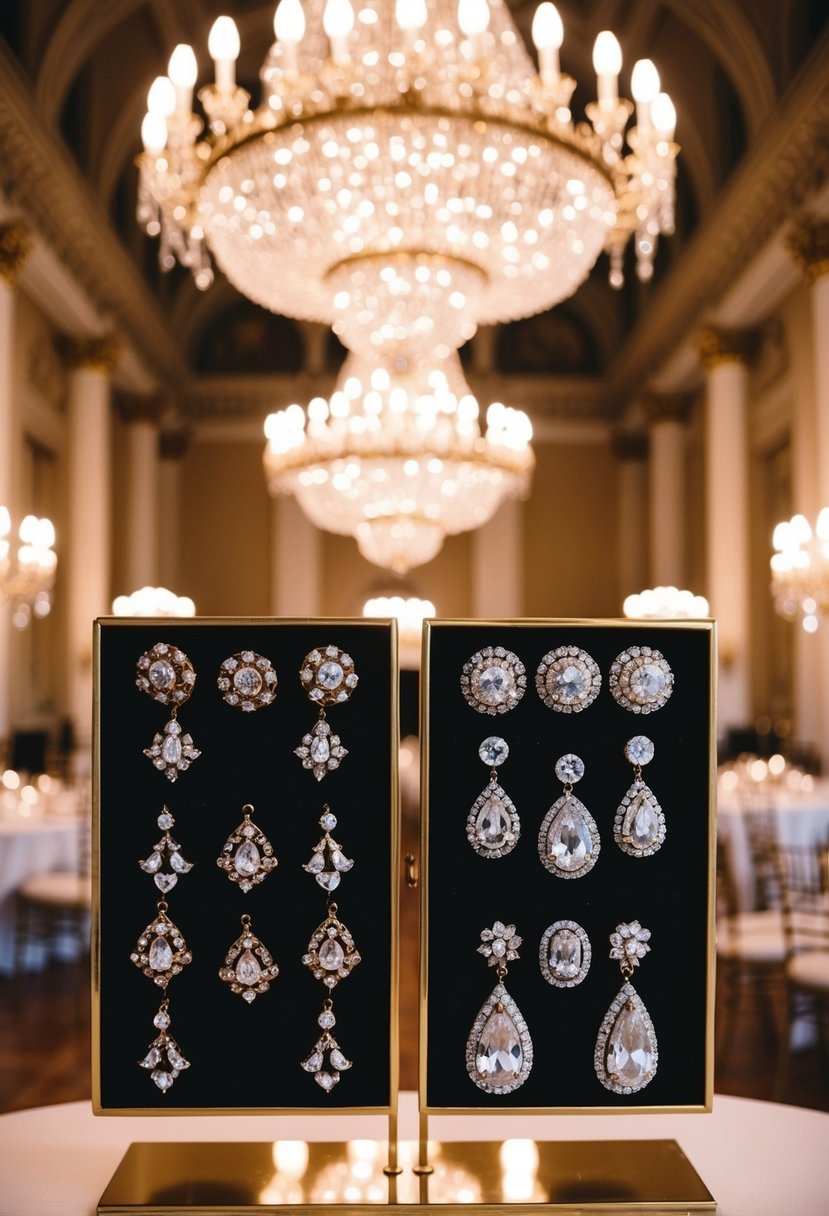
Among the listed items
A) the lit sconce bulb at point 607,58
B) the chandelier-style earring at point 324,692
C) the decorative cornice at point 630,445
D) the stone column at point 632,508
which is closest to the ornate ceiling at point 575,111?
the decorative cornice at point 630,445

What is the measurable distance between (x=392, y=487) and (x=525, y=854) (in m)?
6.22

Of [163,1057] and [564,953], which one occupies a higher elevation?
[564,953]

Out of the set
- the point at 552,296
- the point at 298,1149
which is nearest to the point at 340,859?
the point at 298,1149

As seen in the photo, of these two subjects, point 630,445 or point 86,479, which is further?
point 630,445

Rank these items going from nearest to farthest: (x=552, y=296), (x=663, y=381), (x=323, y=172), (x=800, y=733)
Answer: (x=323, y=172) → (x=552, y=296) → (x=800, y=733) → (x=663, y=381)

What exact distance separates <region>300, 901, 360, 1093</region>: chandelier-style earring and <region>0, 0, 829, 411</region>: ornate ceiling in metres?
9.14

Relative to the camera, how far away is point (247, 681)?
154 centimetres

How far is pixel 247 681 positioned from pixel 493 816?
0.39 m

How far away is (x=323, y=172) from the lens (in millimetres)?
5414

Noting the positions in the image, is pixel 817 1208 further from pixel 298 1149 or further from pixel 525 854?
pixel 298 1149

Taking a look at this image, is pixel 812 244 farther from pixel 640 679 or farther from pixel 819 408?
pixel 640 679

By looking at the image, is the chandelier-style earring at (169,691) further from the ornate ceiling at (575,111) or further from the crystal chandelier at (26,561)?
the ornate ceiling at (575,111)

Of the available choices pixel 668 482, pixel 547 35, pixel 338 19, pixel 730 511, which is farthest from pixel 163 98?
pixel 668 482

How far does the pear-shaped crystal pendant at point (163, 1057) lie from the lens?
61.2 inches
